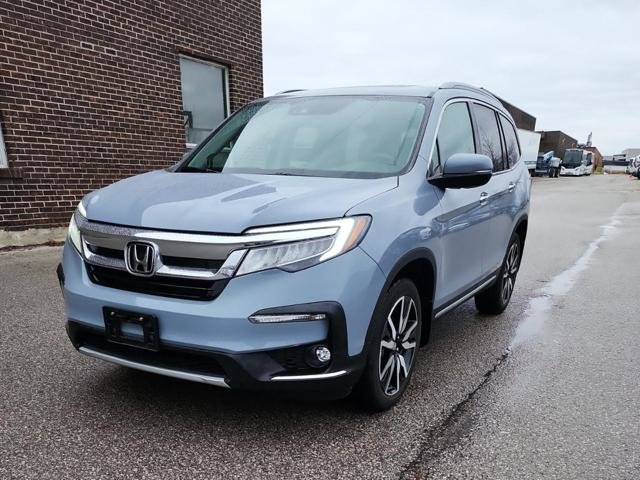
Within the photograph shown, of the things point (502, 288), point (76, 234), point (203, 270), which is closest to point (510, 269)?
point (502, 288)

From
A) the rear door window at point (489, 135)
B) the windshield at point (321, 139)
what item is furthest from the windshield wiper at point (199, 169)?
the rear door window at point (489, 135)

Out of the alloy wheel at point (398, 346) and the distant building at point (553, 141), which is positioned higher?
the distant building at point (553, 141)

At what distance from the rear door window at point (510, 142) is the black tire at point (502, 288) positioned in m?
0.71

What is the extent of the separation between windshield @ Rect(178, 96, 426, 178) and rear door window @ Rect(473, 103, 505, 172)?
922 mm

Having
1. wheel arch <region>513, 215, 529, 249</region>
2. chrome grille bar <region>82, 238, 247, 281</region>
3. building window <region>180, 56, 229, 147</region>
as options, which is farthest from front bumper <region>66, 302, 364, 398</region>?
building window <region>180, 56, 229, 147</region>

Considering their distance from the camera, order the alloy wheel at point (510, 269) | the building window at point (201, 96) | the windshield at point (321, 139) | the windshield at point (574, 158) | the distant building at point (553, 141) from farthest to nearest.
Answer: the distant building at point (553, 141) < the windshield at point (574, 158) < the building window at point (201, 96) < the alloy wheel at point (510, 269) < the windshield at point (321, 139)

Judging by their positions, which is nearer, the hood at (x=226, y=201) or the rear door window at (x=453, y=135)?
the hood at (x=226, y=201)

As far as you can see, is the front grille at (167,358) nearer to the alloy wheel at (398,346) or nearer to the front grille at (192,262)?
the front grille at (192,262)

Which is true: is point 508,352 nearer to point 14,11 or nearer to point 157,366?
point 157,366

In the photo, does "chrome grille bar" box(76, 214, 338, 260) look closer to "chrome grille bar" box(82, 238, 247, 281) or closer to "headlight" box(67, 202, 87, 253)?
"chrome grille bar" box(82, 238, 247, 281)

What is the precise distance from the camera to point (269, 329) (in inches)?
90.1

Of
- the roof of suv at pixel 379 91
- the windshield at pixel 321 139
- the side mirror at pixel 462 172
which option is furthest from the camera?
the roof of suv at pixel 379 91

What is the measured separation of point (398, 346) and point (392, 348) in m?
0.07

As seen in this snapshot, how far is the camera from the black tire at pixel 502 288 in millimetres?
4789
